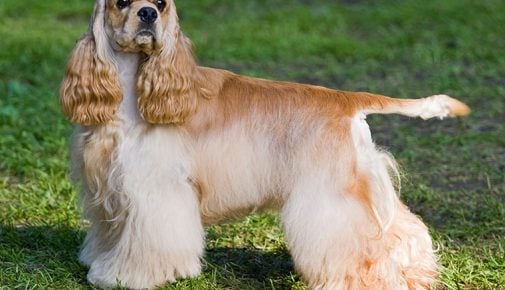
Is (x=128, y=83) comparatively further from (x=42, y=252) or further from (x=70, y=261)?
(x=42, y=252)

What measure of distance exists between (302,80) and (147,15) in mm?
5532

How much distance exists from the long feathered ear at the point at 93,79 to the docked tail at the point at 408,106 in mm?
1234

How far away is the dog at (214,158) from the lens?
5.39 m

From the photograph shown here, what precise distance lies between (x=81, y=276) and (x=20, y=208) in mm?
1256

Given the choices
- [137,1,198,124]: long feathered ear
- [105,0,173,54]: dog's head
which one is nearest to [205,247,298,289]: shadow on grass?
[137,1,198,124]: long feathered ear

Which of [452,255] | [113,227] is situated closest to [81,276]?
[113,227]

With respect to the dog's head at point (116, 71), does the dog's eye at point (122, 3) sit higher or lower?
higher

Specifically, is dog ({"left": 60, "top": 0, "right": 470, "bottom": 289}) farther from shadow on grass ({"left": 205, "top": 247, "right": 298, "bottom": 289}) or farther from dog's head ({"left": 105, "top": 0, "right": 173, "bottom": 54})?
shadow on grass ({"left": 205, "top": 247, "right": 298, "bottom": 289})

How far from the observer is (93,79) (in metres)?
5.50

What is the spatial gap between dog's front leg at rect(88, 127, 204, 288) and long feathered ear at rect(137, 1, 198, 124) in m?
0.12

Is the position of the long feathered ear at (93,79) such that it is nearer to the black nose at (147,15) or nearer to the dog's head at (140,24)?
the dog's head at (140,24)

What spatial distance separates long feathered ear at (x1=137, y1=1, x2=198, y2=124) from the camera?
5473 mm

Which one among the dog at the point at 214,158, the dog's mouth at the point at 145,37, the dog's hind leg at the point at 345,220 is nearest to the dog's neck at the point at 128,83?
the dog at the point at 214,158

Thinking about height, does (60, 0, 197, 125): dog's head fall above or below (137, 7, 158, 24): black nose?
below
